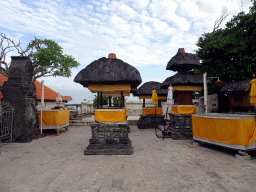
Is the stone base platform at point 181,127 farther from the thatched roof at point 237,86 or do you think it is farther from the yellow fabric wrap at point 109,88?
the thatched roof at point 237,86

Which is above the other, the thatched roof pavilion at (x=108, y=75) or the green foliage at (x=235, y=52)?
the green foliage at (x=235, y=52)

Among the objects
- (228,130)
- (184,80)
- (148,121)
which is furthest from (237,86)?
(148,121)

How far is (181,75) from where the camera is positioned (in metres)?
9.09

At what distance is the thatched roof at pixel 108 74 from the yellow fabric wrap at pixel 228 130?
11.3 feet

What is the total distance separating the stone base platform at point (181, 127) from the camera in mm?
8594

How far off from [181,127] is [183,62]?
152 inches

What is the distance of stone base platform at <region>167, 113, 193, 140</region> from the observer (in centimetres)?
859

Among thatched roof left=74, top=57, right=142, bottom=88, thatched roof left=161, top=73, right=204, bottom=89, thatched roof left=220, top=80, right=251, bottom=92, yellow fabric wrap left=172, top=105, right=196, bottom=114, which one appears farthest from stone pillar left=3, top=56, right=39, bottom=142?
thatched roof left=220, top=80, right=251, bottom=92

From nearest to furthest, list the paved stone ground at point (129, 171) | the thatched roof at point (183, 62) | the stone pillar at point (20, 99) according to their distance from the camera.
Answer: the paved stone ground at point (129, 171), the stone pillar at point (20, 99), the thatched roof at point (183, 62)

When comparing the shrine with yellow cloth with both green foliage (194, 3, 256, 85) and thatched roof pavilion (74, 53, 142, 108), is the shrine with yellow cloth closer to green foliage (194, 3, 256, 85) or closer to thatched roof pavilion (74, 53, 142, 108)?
thatched roof pavilion (74, 53, 142, 108)

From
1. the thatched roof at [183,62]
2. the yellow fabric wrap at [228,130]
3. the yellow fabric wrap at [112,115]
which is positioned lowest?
the yellow fabric wrap at [228,130]

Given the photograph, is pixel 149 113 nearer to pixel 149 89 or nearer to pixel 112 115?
pixel 149 89

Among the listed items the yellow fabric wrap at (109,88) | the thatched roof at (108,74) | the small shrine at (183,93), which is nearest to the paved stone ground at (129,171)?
the small shrine at (183,93)

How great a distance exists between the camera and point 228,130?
5.58m
